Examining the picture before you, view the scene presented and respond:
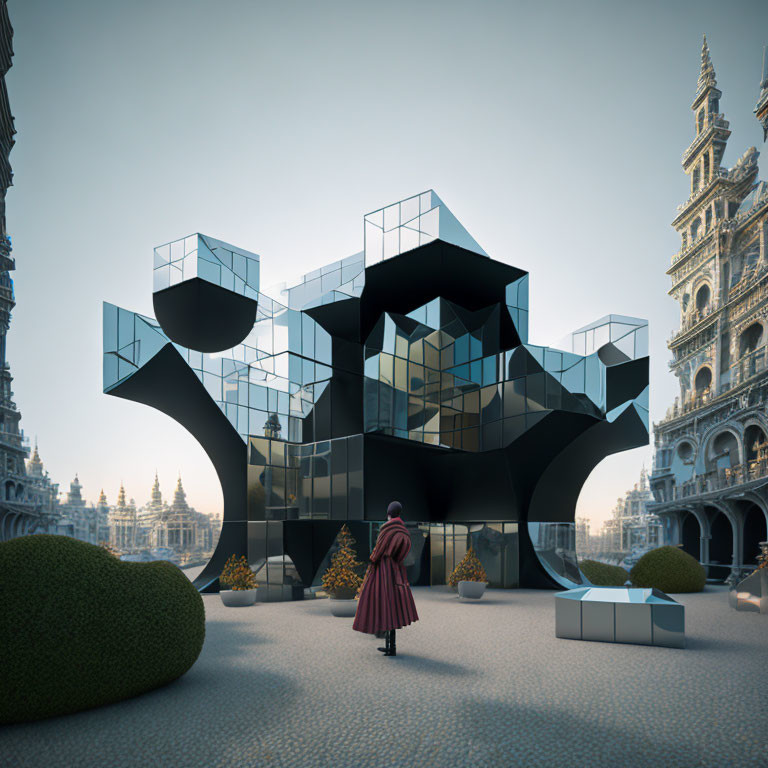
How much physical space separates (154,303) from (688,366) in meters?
39.3

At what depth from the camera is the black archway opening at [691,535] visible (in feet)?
136

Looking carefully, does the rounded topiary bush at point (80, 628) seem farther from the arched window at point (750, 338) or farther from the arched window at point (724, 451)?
the arched window at point (750, 338)

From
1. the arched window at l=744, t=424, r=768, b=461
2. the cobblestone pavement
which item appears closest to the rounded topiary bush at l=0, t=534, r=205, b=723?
the cobblestone pavement

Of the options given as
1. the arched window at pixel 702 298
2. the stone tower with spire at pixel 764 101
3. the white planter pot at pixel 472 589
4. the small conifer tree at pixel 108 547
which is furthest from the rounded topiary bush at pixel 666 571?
the arched window at pixel 702 298

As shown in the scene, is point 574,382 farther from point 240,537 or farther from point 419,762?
point 419,762

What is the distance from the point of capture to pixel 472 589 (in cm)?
1870

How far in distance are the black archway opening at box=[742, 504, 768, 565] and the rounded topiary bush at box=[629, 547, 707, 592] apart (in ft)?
48.4

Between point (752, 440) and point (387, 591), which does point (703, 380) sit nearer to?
point (752, 440)

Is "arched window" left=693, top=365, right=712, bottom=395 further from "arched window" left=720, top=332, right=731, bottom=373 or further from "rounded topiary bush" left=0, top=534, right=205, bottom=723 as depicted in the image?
"rounded topiary bush" left=0, top=534, right=205, bottom=723

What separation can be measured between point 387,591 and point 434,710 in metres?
3.02

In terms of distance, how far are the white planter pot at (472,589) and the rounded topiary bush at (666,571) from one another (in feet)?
21.0

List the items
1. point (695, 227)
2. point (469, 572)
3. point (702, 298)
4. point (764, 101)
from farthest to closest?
point (695, 227)
point (702, 298)
point (764, 101)
point (469, 572)

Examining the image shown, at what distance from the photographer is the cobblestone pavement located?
5.86 metres

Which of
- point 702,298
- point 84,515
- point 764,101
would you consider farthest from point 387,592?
point 84,515
